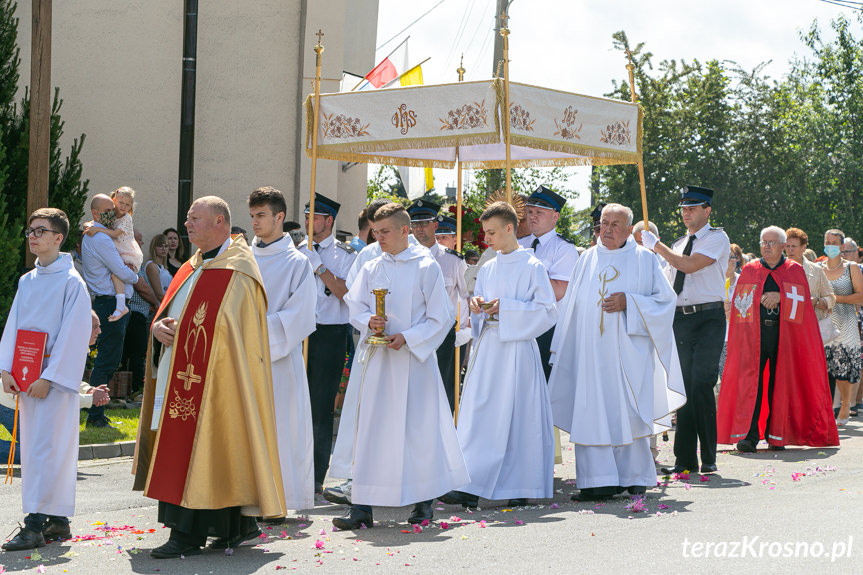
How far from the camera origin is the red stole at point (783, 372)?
36.1 ft

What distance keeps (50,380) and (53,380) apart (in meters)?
0.02

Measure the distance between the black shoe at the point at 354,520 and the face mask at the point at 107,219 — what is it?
19.0ft

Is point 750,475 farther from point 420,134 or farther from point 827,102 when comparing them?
point 827,102

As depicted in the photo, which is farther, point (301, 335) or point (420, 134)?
point (420, 134)

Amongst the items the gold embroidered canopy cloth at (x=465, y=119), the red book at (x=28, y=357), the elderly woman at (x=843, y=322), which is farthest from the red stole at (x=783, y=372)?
the red book at (x=28, y=357)

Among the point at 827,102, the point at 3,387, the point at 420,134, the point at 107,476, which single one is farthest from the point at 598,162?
the point at 827,102

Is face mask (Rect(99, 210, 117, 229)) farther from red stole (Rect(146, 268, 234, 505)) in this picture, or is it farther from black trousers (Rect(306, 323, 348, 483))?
red stole (Rect(146, 268, 234, 505))

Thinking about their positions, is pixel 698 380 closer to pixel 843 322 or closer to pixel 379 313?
pixel 379 313

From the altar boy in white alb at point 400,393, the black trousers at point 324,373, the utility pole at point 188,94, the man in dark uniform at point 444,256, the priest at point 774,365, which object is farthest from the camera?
the utility pole at point 188,94

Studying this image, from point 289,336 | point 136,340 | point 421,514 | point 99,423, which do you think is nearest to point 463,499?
point 421,514

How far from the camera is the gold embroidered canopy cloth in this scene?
9.64 meters

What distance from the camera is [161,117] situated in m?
16.2

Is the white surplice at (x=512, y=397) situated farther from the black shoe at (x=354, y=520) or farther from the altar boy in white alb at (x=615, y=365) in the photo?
the black shoe at (x=354, y=520)

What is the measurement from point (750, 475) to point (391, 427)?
3573mm
